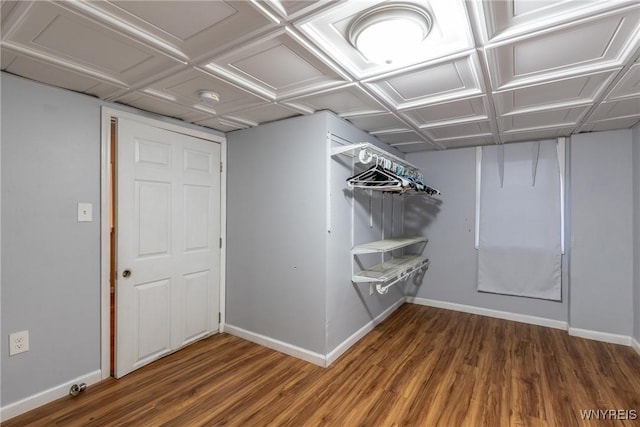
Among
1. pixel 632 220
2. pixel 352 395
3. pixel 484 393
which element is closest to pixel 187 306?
pixel 352 395

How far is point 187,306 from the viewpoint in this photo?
3.09 meters

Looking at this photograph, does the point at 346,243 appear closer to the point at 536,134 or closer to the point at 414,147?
the point at 414,147

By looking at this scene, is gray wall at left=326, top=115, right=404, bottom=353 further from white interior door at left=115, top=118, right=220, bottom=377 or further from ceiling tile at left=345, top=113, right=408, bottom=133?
white interior door at left=115, top=118, right=220, bottom=377

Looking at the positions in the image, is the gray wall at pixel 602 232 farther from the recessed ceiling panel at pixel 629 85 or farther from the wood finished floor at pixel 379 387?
the recessed ceiling panel at pixel 629 85

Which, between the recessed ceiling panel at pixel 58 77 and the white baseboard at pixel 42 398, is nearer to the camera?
the recessed ceiling panel at pixel 58 77

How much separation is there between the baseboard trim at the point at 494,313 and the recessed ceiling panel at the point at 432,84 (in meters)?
3.05

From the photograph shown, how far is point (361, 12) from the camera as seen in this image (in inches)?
55.5

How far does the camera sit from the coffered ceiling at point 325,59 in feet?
4.57

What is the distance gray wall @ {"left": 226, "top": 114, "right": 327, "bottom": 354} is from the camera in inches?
110

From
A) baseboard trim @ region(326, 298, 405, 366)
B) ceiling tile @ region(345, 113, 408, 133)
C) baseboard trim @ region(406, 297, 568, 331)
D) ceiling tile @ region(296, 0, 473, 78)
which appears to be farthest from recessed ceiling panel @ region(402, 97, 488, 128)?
baseboard trim @ region(406, 297, 568, 331)

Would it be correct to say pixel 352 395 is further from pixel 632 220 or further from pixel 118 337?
pixel 632 220

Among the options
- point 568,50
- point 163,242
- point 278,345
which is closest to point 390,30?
point 568,50

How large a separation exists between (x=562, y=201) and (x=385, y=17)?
3.54m

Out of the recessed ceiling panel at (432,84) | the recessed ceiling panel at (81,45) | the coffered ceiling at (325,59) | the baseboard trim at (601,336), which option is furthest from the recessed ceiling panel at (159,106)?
the baseboard trim at (601,336)
